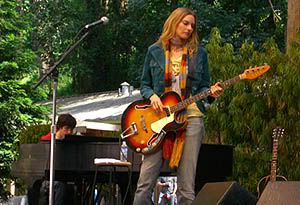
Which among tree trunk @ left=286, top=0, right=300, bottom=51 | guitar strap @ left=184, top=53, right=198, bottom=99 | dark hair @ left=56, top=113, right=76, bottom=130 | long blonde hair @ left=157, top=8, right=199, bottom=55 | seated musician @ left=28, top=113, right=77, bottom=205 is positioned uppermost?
tree trunk @ left=286, top=0, right=300, bottom=51

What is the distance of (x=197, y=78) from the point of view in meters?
7.54

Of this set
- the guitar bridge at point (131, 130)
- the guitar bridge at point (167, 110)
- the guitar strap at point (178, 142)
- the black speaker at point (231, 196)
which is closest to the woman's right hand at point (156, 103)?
the guitar bridge at point (167, 110)

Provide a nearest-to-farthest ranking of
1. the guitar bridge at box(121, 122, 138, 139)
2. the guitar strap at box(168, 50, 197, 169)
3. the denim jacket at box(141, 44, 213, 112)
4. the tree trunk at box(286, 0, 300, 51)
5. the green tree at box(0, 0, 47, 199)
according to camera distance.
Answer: the guitar strap at box(168, 50, 197, 169) → the denim jacket at box(141, 44, 213, 112) → the guitar bridge at box(121, 122, 138, 139) → the tree trunk at box(286, 0, 300, 51) → the green tree at box(0, 0, 47, 199)

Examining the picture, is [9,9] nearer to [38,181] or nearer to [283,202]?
[38,181]

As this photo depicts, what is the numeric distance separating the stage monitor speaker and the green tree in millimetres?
12463

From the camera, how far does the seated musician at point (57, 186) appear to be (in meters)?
10.4

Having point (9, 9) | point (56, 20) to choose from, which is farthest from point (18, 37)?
point (56, 20)

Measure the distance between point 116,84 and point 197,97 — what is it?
3002 cm

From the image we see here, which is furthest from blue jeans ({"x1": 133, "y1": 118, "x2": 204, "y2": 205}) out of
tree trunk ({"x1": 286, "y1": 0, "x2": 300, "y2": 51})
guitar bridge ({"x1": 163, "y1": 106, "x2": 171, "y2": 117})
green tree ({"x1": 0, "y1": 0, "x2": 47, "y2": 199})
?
green tree ({"x1": 0, "y1": 0, "x2": 47, "y2": 199})

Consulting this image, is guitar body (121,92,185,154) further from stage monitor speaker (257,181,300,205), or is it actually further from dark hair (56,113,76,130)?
stage monitor speaker (257,181,300,205)

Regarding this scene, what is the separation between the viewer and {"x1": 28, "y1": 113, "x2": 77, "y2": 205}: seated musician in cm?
1041

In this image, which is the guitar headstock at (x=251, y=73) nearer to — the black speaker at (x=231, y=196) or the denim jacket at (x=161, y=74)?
the denim jacket at (x=161, y=74)

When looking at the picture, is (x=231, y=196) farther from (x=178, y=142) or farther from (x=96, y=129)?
(x=96, y=129)

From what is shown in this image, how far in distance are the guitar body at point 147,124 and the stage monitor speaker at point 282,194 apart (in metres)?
3.18
